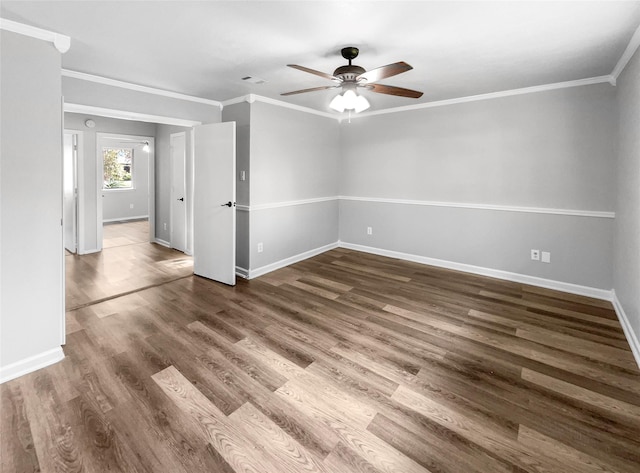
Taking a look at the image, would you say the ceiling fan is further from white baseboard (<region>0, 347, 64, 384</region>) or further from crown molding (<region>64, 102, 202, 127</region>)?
white baseboard (<region>0, 347, 64, 384</region>)

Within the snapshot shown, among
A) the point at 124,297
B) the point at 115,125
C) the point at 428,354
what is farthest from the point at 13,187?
the point at 115,125

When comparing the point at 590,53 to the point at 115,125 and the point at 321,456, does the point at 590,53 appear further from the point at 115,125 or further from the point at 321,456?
the point at 115,125

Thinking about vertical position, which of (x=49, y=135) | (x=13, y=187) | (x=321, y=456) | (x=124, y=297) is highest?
(x=49, y=135)

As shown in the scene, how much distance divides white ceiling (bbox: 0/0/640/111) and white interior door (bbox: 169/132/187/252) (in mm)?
1997

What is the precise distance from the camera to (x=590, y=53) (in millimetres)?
2734

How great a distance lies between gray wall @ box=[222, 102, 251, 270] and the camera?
4.17 metres

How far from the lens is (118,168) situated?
9250 millimetres

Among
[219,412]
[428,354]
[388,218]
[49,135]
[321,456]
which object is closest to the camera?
[321,456]

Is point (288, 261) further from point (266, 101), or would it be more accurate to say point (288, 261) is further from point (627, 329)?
point (627, 329)

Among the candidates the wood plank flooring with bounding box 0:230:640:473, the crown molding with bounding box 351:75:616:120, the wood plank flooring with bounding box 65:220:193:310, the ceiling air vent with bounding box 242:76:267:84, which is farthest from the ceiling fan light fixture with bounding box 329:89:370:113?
the wood plank flooring with bounding box 65:220:193:310

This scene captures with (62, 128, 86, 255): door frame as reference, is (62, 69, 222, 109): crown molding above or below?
above

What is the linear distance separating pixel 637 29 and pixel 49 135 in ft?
14.0

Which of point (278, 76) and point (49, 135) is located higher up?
point (278, 76)

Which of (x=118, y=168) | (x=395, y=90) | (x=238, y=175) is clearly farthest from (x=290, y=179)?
(x=118, y=168)
